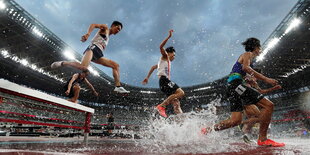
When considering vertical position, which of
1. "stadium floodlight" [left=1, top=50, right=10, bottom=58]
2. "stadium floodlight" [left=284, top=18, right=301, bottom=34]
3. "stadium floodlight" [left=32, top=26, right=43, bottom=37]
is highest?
"stadium floodlight" [left=284, top=18, right=301, bottom=34]

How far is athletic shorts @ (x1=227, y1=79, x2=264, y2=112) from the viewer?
3.07 metres

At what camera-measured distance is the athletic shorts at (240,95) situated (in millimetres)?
3070

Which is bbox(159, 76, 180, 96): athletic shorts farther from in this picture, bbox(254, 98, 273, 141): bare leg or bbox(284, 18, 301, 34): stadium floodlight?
bbox(284, 18, 301, 34): stadium floodlight

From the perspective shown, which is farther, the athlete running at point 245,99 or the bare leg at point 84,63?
the bare leg at point 84,63

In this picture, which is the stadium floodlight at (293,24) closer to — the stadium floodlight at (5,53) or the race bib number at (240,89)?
the race bib number at (240,89)

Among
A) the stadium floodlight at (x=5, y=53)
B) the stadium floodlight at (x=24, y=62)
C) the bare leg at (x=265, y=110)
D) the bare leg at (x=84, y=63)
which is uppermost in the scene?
the stadium floodlight at (x=5, y=53)

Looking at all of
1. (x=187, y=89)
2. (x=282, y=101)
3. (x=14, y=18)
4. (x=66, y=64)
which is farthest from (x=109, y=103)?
(x=66, y=64)

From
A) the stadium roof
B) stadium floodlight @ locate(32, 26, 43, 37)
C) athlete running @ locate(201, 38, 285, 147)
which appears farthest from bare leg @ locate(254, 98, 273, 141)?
stadium floodlight @ locate(32, 26, 43, 37)

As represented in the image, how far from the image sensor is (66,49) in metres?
17.3

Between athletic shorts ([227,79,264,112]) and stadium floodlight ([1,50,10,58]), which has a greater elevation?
stadium floodlight ([1,50,10,58])

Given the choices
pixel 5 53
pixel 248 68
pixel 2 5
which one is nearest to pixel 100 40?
pixel 248 68

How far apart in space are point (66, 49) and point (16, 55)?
4.93 meters

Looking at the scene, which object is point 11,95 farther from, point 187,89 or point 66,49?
point 187,89

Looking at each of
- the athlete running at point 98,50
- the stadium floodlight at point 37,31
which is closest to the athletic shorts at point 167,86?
the athlete running at point 98,50
